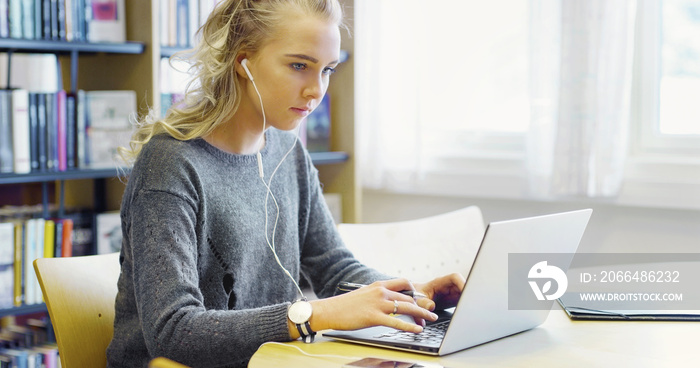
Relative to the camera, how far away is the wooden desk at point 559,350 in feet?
3.11

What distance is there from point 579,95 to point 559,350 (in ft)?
4.70

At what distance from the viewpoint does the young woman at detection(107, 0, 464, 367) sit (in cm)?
104

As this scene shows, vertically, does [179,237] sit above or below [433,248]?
above

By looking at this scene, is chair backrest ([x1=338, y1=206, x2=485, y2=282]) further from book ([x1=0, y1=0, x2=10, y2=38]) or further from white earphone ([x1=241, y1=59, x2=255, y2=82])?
book ([x1=0, y1=0, x2=10, y2=38])

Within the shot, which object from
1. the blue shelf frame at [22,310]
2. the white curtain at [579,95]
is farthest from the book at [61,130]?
the white curtain at [579,95]

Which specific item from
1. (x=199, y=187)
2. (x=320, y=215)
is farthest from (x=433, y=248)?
→ (x=199, y=187)

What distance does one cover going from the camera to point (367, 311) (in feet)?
3.30

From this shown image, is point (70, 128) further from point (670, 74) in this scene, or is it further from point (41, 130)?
point (670, 74)

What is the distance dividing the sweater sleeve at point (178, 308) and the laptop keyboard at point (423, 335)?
15cm

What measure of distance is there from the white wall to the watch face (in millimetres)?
1565

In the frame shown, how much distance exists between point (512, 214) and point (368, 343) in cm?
166

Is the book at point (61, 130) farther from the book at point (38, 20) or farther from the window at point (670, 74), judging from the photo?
the window at point (670, 74)

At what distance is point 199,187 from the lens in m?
1.24

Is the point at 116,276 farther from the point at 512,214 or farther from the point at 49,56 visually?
the point at 512,214
